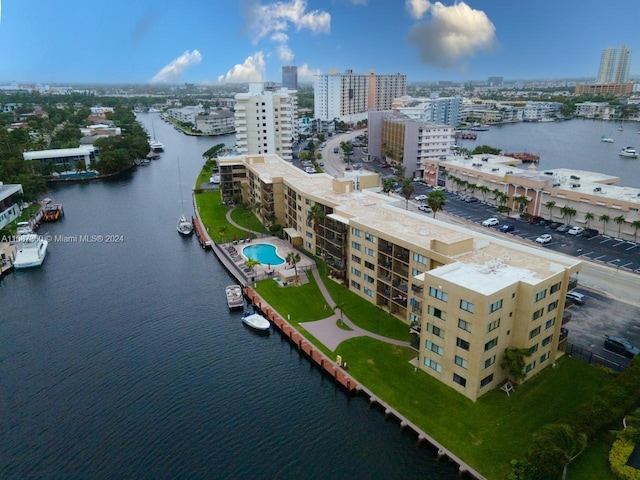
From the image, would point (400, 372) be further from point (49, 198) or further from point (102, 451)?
point (49, 198)

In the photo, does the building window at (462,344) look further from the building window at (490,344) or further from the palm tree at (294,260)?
the palm tree at (294,260)

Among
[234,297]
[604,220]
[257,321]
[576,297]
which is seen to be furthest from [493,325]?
[604,220]

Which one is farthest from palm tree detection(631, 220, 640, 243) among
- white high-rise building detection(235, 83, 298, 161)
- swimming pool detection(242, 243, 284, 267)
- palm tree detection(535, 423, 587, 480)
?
white high-rise building detection(235, 83, 298, 161)

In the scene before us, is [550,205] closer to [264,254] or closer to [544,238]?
[544,238]

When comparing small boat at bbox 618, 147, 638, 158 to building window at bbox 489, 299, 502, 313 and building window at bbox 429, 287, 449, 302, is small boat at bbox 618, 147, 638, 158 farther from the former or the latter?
building window at bbox 429, 287, 449, 302

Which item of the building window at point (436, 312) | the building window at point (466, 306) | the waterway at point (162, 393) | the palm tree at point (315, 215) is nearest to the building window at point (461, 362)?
the building window at point (436, 312)
